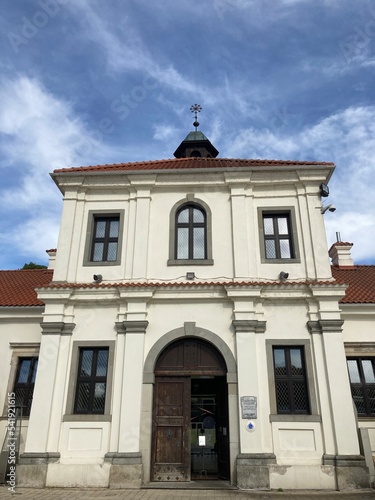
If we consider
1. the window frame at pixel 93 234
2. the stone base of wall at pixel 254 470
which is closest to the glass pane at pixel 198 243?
the window frame at pixel 93 234

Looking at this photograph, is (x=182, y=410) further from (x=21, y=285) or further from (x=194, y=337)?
(x=21, y=285)

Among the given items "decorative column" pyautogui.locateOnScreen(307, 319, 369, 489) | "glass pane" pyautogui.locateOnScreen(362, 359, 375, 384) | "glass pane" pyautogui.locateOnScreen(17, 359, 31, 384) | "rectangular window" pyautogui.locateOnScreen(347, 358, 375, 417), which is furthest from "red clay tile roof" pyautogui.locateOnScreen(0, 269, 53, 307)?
"glass pane" pyautogui.locateOnScreen(362, 359, 375, 384)

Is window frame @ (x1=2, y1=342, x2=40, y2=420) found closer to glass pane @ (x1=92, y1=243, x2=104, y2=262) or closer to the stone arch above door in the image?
glass pane @ (x1=92, y1=243, x2=104, y2=262)

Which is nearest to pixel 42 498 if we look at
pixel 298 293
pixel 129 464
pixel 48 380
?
pixel 129 464

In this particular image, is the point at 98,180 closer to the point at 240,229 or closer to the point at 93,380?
the point at 240,229

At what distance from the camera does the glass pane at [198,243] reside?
1235 cm

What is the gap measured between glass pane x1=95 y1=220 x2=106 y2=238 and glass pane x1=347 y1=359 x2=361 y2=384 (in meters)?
9.16

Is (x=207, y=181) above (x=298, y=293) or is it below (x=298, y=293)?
above

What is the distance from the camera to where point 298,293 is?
1131 centimetres

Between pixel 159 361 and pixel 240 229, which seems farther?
pixel 240 229

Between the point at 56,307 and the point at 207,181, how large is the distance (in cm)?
623

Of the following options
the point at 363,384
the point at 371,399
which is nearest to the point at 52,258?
the point at 363,384

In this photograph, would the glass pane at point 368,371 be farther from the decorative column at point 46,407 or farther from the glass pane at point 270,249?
the decorative column at point 46,407

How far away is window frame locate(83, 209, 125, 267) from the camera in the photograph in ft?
40.3
